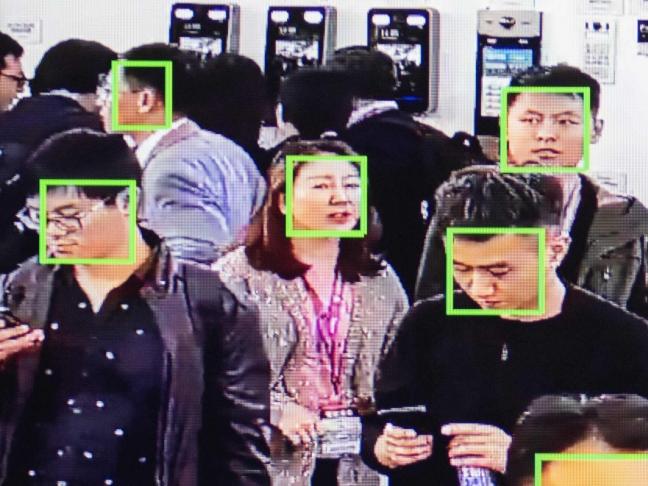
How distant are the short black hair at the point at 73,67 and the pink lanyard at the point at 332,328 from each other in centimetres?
49

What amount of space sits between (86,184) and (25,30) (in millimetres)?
294

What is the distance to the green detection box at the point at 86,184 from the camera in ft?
6.08

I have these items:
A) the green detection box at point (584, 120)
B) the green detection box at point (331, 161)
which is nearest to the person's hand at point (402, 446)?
the green detection box at point (331, 161)

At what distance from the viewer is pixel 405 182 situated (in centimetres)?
185

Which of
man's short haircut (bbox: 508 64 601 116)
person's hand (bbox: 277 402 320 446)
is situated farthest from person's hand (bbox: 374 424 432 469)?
man's short haircut (bbox: 508 64 601 116)

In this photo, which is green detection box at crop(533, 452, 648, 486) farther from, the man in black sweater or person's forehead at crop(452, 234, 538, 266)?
person's forehead at crop(452, 234, 538, 266)

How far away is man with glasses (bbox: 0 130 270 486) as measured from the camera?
6.04ft

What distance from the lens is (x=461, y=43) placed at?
6.11ft

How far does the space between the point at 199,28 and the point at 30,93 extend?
0.97 ft

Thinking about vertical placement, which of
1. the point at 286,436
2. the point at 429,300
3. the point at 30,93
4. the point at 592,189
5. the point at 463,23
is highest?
the point at 463,23

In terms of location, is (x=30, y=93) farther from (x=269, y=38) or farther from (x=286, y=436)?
(x=286, y=436)

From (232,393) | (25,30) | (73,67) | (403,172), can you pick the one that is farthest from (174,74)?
(232,393)

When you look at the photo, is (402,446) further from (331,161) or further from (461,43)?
(461,43)

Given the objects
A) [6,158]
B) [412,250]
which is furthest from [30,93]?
[412,250]
